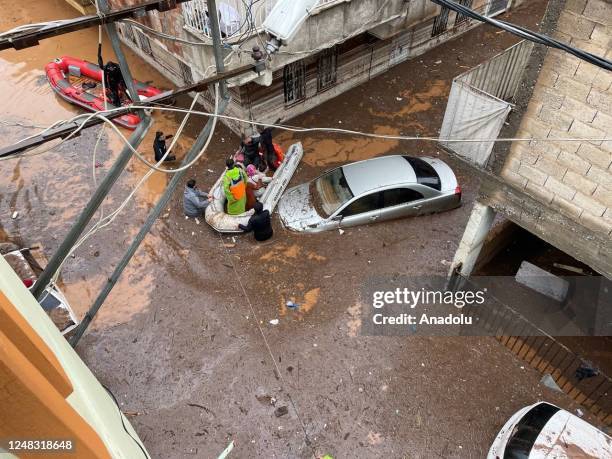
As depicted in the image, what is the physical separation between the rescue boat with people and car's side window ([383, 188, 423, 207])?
2477 mm

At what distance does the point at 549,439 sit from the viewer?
6.07 meters

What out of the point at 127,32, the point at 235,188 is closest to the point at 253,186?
the point at 235,188

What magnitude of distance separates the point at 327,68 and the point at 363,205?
16.9ft

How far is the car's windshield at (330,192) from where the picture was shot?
9.57 meters

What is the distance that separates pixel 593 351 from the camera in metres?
8.31

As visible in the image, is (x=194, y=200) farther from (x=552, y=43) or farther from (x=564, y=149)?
(x=552, y=43)

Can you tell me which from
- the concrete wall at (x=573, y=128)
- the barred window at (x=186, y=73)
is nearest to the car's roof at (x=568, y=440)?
A: the concrete wall at (x=573, y=128)

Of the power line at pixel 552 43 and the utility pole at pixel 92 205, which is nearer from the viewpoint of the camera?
the power line at pixel 552 43

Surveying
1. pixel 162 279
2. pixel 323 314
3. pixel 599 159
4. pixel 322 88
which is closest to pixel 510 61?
pixel 599 159

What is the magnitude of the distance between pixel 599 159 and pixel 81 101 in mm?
13027

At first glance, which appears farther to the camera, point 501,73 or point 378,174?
point 378,174

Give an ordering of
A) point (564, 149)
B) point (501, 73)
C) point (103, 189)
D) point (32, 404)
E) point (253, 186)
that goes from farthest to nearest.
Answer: point (253, 186), point (501, 73), point (564, 149), point (103, 189), point (32, 404)

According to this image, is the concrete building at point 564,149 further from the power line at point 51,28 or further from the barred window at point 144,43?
the barred window at point 144,43

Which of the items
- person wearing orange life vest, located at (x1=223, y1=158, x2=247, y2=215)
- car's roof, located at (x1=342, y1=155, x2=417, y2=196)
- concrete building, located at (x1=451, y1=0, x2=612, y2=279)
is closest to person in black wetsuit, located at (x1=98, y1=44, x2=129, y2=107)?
person wearing orange life vest, located at (x1=223, y1=158, x2=247, y2=215)
